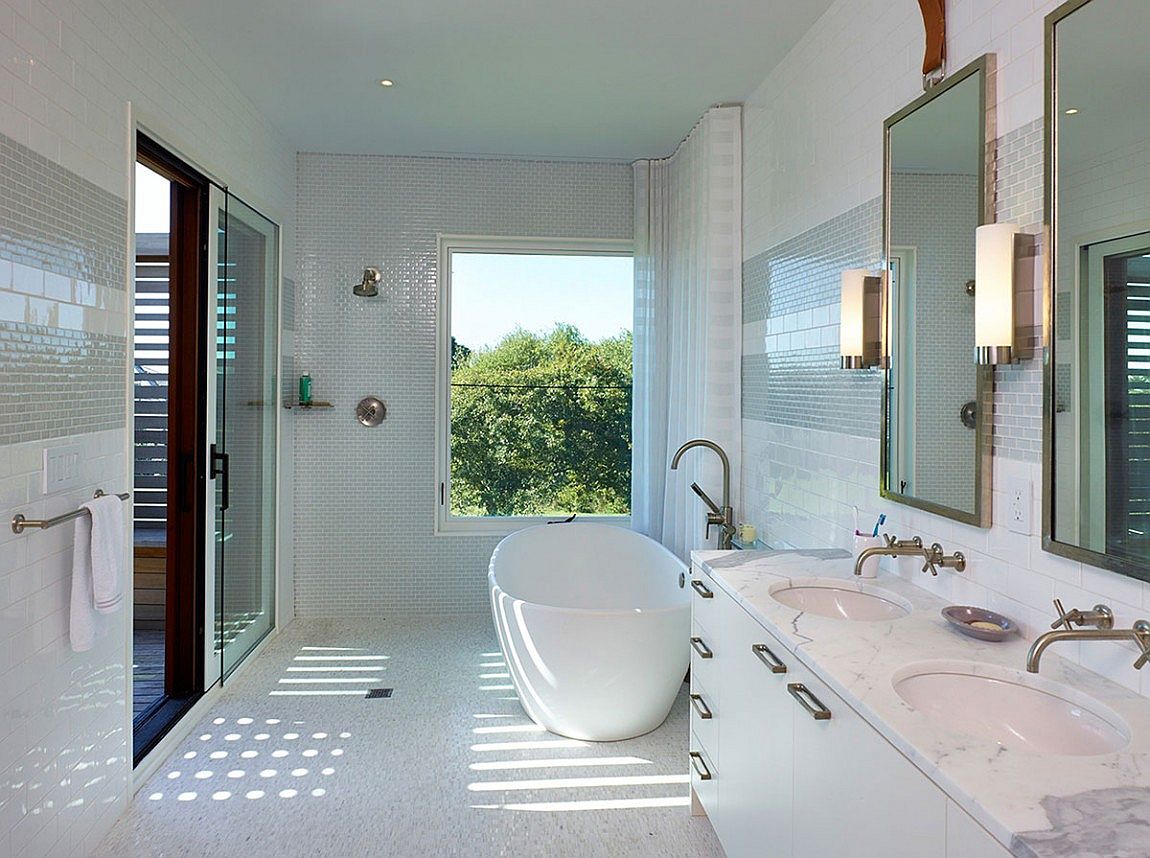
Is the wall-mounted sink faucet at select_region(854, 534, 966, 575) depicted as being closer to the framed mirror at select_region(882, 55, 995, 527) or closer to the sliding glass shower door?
the framed mirror at select_region(882, 55, 995, 527)

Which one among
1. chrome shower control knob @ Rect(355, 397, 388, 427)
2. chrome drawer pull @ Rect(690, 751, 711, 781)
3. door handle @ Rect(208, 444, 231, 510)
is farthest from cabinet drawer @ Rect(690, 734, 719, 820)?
chrome shower control knob @ Rect(355, 397, 388, 427)

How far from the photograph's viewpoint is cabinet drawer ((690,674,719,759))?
232 centimetres

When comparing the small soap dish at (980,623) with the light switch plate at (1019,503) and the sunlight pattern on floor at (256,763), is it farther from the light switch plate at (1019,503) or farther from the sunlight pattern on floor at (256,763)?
the sunlight pattern on floor at (256,763)

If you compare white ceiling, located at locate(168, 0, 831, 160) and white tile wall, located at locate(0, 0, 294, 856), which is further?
white ceiling, located at locate(168, 0, 831, 160)

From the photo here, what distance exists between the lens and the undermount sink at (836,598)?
2121 mm

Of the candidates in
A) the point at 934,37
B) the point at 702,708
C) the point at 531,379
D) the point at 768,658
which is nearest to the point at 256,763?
the point at 702,708

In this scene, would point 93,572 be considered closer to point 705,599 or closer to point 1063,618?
point 705,599

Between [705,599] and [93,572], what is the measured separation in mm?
1760

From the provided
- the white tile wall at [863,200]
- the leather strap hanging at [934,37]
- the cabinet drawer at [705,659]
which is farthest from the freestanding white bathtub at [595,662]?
the leather strap hanging at [934,37]

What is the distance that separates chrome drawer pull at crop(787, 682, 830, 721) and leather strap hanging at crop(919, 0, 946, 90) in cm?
162

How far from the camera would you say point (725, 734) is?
7.27 feet

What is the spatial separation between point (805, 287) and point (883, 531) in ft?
3.34

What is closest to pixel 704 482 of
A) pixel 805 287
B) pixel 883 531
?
pixel 805 287

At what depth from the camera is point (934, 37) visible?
83.6 inches
